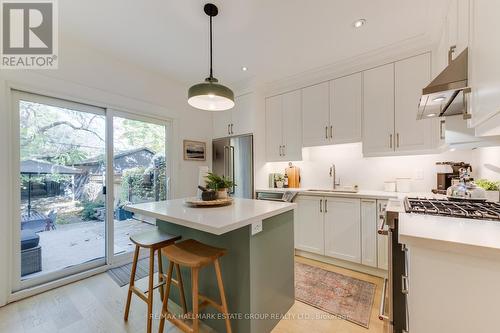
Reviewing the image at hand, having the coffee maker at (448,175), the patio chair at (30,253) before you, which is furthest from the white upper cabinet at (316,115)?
the patio chair at (30,253)

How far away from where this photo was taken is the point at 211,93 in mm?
1642

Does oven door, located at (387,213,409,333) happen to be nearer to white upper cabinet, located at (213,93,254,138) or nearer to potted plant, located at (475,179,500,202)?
potted plant, located at (475,179,500,202)

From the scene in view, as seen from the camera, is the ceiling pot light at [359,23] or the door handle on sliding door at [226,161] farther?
the door handle on sliding door at [226,161]

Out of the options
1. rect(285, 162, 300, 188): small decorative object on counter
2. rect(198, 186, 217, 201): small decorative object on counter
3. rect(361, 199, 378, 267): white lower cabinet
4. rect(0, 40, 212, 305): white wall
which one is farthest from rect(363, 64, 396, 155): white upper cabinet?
rect(0, 40, 212, 305): white wall

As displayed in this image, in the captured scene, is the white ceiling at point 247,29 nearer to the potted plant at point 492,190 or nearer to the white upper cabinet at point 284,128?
the white upper cabinet at point 284,128

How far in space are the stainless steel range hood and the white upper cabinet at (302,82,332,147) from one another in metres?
1.51

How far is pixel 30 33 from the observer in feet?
6.86

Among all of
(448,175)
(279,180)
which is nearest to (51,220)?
(279,180)

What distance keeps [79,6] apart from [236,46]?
60.5 inches

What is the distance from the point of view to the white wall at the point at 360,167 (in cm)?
254

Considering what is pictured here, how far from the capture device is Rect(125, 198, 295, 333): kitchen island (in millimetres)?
1404

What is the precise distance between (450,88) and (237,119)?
2.88 m

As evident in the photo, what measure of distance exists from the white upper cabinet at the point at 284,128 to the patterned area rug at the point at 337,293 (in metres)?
1.67

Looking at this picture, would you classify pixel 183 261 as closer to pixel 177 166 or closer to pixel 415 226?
pixel 415 226
